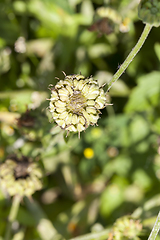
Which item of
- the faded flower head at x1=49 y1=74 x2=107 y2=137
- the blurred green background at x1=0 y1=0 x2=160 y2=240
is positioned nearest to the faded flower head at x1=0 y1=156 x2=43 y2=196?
the blurred green background at x1=0 y1=0 x2=160 y2=240

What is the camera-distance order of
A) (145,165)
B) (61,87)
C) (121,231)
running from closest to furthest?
(61,87) < (121,231) < (145,165)

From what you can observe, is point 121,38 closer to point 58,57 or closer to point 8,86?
point 58,57

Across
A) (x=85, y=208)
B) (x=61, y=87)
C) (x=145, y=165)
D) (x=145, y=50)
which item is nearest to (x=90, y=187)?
(x=85, y=208)

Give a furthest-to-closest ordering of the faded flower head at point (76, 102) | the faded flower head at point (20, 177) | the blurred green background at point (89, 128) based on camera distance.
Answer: the blurred green background at point (89, 128) < the faded flower head at point (20, 177) < the faded flower head at point (76, 102)

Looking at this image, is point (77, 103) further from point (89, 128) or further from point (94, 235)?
point (89, 128)

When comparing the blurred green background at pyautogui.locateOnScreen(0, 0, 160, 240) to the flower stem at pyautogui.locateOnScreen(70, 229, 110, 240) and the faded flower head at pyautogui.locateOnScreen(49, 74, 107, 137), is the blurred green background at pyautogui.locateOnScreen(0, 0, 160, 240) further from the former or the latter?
the faded flower head at pyautogui.locateOnScreen(49, 74, 107, 137)

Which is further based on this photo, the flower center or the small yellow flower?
the small yellow flower

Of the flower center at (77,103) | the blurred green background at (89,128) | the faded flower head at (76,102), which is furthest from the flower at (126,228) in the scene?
the flower center at (77,103)

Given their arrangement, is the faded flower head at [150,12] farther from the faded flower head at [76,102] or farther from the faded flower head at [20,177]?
the faded flower head at [20,177]
